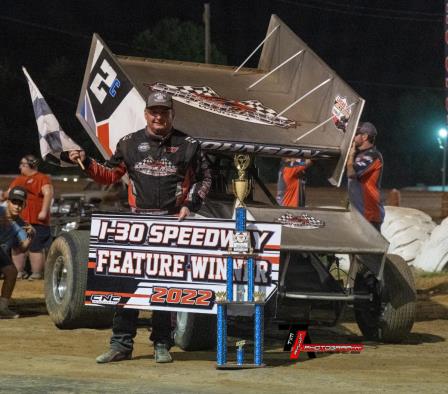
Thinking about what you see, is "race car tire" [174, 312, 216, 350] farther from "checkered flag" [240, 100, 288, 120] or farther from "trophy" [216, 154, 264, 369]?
"checkered flag" [240, 100, 288, 120]

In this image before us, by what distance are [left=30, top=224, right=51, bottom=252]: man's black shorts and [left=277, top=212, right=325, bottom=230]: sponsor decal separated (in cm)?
685

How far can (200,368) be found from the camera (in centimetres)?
793

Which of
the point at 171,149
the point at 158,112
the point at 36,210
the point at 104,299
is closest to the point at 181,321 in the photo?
the point at 104,299

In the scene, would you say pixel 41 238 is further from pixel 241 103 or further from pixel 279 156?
pixel 279 156

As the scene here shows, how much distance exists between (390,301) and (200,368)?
2474 mm

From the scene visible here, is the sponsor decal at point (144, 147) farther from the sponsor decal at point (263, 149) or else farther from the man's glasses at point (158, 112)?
the sponsor decal at point (263, 149)

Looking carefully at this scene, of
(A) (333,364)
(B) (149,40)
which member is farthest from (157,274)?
(B) (149,40)

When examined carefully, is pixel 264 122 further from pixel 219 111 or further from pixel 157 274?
pixel 157 274

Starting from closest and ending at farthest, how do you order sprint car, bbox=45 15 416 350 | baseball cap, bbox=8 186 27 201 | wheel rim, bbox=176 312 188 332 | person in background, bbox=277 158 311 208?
wheel rim, bbox=176 312 188 332 < sprint car, bbox=45 15 416 350 < person in background, bbox=277 158 311 208 < baseball cap, bbox=8 186 27 201

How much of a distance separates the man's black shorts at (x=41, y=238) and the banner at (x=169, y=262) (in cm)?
762

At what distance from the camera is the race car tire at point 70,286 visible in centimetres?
995

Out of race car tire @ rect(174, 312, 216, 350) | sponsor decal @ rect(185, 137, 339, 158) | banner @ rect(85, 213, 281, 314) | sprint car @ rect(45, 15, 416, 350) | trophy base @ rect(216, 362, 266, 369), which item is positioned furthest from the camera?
sponsor decal @ rect(185, 137, 339, 158)

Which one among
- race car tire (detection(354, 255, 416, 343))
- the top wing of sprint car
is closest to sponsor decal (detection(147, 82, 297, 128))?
the top wing of sprint car

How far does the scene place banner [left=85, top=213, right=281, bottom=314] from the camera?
318 inches
